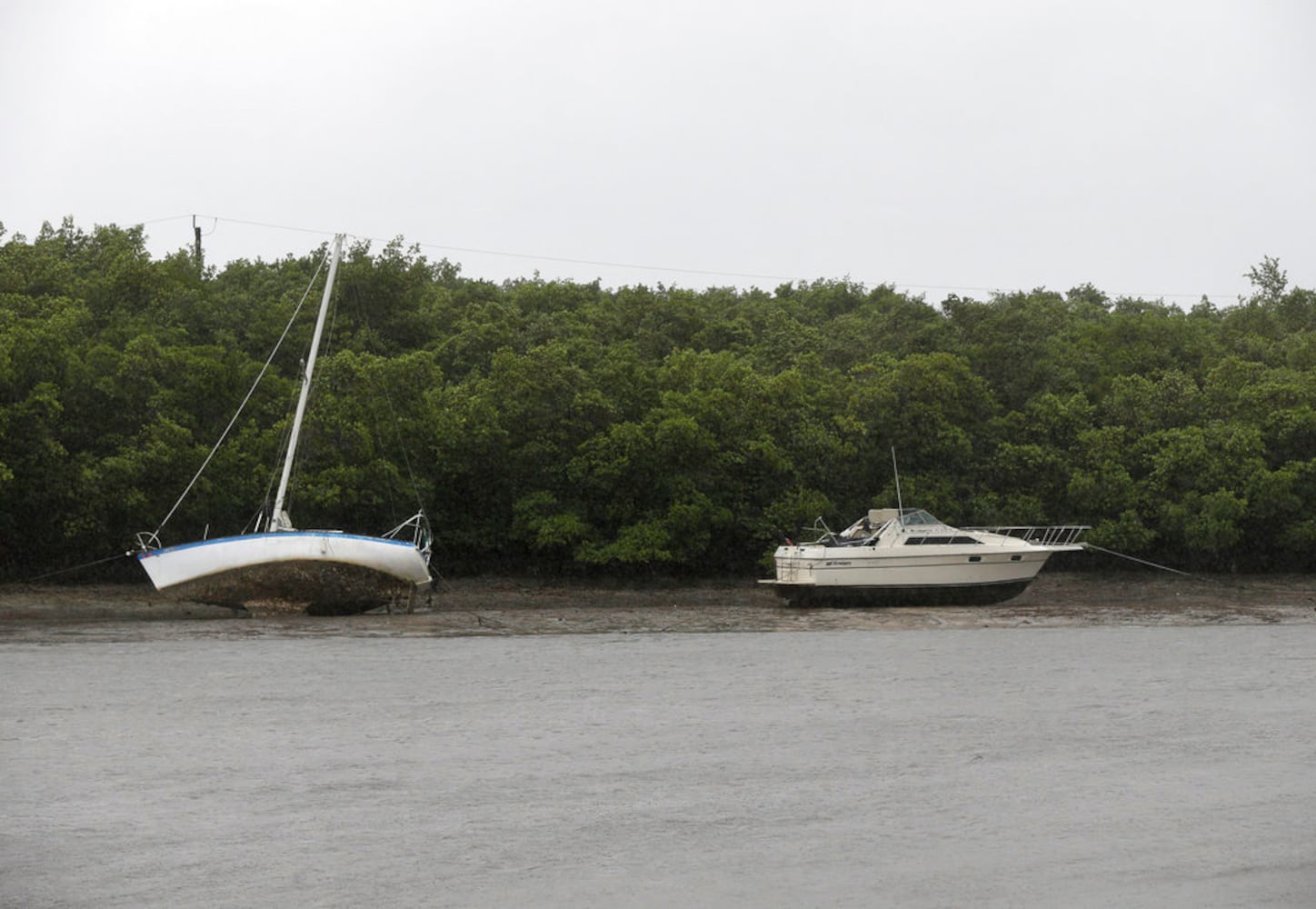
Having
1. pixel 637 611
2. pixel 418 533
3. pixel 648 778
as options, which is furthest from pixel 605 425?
pixel 648 778

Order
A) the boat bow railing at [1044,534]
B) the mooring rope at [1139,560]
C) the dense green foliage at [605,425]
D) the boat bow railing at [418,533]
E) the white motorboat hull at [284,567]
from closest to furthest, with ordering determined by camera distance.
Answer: the white motorboat hull at [284,567] < the boat bow railing at [418,533] < the dense green foliage at [605,425] < the mooring rope at [1139,560] < the boat bow railing at [1044,534]

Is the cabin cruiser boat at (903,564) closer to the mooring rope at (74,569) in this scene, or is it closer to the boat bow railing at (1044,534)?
the boat bow railing at (1044,534)

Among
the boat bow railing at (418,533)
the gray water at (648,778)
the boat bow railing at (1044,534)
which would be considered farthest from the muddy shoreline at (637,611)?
the gray water at (648,778)

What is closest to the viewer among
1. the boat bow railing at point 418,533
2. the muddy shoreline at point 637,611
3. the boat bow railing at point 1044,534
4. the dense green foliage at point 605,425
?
the muddy shoreline at point 637,611

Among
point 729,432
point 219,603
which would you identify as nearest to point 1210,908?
point 219,603

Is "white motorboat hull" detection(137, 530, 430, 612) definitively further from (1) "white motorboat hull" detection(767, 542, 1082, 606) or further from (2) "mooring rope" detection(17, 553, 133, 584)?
(1) "white motorboat hull" detection(767, 542, 1082, 606)

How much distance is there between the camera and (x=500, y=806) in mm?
25297

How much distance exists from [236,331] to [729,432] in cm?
2479

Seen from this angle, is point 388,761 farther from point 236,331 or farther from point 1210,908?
point 236,331

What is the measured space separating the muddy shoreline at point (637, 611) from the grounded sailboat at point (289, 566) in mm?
855

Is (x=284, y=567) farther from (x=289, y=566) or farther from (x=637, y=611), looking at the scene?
(x=637, y=611)

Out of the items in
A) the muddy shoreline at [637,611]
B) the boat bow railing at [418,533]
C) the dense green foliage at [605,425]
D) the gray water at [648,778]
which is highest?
the dense green foliage at [605,425]

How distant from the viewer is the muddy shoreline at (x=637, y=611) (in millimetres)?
53531

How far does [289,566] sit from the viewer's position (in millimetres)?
54062
